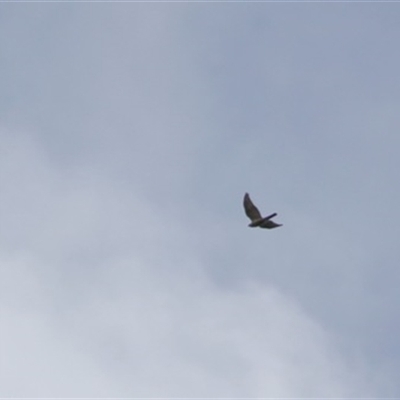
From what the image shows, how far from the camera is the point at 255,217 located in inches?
4213

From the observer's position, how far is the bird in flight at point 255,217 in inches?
4173

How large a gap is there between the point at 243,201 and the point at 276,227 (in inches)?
174

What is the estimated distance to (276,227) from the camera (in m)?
107

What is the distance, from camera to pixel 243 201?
108062 mm

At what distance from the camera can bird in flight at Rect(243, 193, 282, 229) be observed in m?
106
